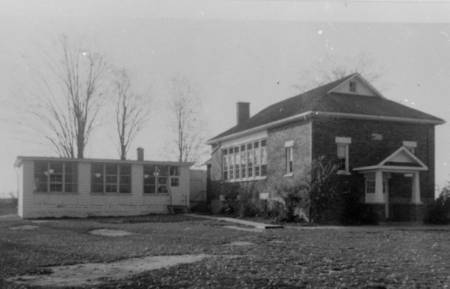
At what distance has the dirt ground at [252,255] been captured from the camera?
Result: 29.9 feet

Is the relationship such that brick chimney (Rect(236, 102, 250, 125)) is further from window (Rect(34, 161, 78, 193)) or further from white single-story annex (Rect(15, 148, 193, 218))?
window (Rect(34, 161, 78, 193))

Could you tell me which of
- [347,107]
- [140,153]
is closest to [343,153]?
[347,107]

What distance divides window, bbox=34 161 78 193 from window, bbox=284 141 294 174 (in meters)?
10.7

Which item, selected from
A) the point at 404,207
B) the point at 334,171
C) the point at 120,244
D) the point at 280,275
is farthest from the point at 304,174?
the point at 280,275

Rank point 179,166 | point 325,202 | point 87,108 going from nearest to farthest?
1. point 325,202
2. point 179,166
3. point 87,108

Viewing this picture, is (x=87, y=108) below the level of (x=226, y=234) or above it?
above

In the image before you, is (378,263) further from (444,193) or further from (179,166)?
(179,166)

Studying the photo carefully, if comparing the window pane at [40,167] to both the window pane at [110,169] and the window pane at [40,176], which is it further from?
the window pane at [110,169]

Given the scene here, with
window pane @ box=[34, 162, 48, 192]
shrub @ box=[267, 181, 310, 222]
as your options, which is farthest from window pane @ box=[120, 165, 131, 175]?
shrub @ box=[267, 181, 310, 222]

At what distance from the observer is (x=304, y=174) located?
2494cm

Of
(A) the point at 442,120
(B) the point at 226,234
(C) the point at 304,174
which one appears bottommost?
(B) the point at 226,234

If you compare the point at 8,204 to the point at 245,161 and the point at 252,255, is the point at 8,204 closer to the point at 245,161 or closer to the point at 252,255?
the point at 245,161

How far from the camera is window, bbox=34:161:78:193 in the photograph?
2839 centimetres

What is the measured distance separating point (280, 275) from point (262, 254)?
3.22 metres
